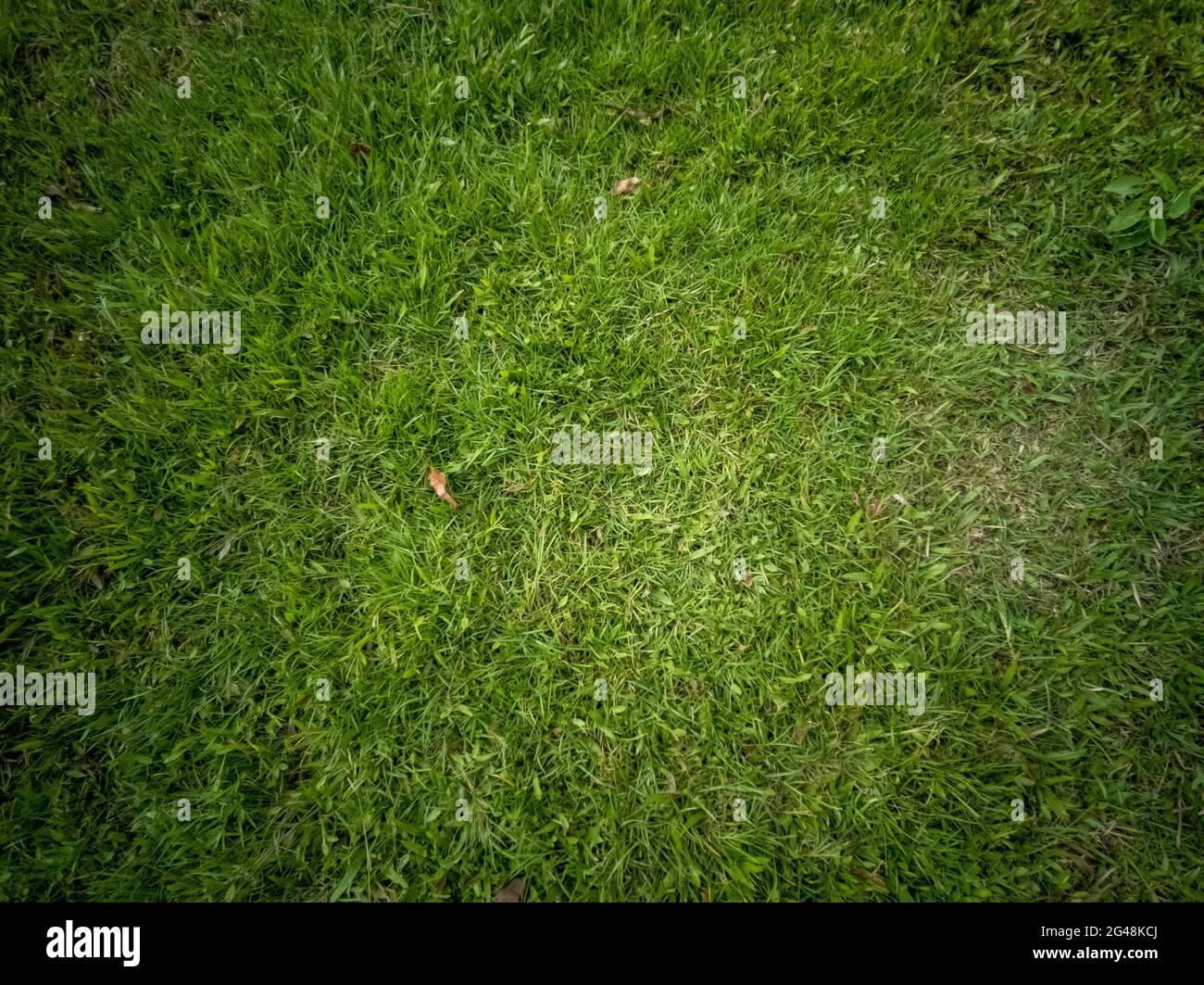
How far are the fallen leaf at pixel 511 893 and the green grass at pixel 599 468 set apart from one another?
0.07m

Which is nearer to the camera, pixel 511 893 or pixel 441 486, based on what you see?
pixel 511 893

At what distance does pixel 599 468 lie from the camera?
9.25 ft

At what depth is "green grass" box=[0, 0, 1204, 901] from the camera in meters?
2.55

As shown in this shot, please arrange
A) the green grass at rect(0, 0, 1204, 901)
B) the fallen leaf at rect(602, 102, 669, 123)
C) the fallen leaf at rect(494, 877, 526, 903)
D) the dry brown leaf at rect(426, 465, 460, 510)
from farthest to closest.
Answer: the fallen leaf at rect(602, 102, 669, 123)
the dry brown leaf at rect(426, 465, 460, 510)
the green grass at rect(0, 0, 1204, 901)
the fallen leaf at rect(494, 877, 526, 903)

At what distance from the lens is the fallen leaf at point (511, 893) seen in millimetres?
2445

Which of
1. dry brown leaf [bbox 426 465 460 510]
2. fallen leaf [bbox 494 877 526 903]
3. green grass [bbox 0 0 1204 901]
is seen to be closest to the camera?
fallen leaf [bbox 494 877 526 903]

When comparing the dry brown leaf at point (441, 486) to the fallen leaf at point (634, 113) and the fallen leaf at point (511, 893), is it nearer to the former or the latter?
the fallen leaf at point (511, 893)

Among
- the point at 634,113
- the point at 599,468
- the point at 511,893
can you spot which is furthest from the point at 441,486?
the point at 634,113

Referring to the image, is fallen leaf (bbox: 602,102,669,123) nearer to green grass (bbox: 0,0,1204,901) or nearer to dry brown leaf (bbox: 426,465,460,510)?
green grass (bbox: 0,0,1204,901)

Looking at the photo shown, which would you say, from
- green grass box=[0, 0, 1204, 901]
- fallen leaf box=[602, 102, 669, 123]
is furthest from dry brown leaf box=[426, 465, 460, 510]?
fallen leaf box=[602, 102, 669, 123]

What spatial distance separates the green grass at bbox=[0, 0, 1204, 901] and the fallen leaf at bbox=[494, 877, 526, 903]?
65 millimetres

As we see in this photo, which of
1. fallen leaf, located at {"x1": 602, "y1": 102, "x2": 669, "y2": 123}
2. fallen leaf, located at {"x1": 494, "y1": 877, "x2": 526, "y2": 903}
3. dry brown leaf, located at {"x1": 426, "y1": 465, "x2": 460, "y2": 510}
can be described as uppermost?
fallen leaf, located at {"x1": 602, "y1": 102, "x2": 669, "y2": 123}

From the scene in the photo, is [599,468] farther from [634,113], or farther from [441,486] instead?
[634,113]

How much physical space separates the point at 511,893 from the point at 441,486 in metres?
1.70
